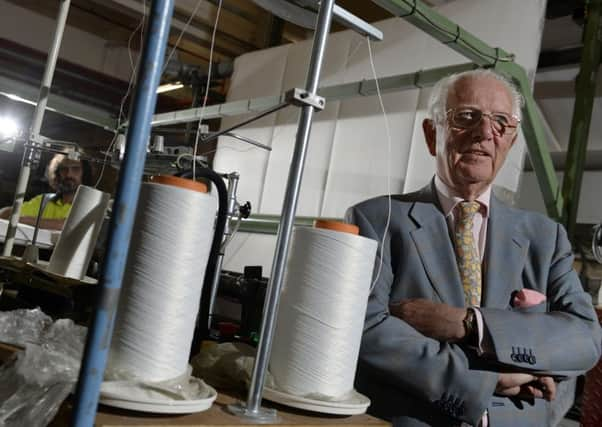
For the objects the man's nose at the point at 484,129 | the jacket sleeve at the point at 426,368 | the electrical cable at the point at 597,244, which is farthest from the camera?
the electrical cable at the point at 597,244

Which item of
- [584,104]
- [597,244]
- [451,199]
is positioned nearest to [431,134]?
[451,199]

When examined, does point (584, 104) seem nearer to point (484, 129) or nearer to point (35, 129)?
point (484, 129)

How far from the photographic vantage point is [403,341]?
1230mm

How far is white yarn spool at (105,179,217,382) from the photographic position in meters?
0.71

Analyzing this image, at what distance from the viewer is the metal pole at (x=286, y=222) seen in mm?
763

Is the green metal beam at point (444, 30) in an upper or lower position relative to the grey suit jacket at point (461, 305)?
upper

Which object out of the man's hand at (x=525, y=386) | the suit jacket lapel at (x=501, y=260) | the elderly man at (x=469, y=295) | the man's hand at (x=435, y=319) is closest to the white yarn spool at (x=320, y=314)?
the elderly man at (x=469, y=295)

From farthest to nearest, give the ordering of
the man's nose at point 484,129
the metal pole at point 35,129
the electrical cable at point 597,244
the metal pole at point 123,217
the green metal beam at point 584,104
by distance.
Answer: the green metal beam at point 584,104 < the electrical cable at point 597,244 < the metal pole at point 35,129 < the man's nose at point 484,129 < the metal pole at point 123,217

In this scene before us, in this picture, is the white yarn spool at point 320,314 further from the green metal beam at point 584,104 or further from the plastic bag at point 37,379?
the green metal beam at point 584,104

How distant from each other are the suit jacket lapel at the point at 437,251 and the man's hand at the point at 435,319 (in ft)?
0.34

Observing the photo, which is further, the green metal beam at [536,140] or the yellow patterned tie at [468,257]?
the green metal beam at [536,140]

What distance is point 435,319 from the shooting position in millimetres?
1280

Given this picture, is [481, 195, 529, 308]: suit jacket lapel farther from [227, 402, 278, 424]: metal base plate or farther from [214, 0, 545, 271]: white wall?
[214, 0, 545, 271]: white wall

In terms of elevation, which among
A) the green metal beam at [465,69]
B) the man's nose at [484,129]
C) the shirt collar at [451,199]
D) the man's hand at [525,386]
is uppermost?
the green metal beam at [465,69]
